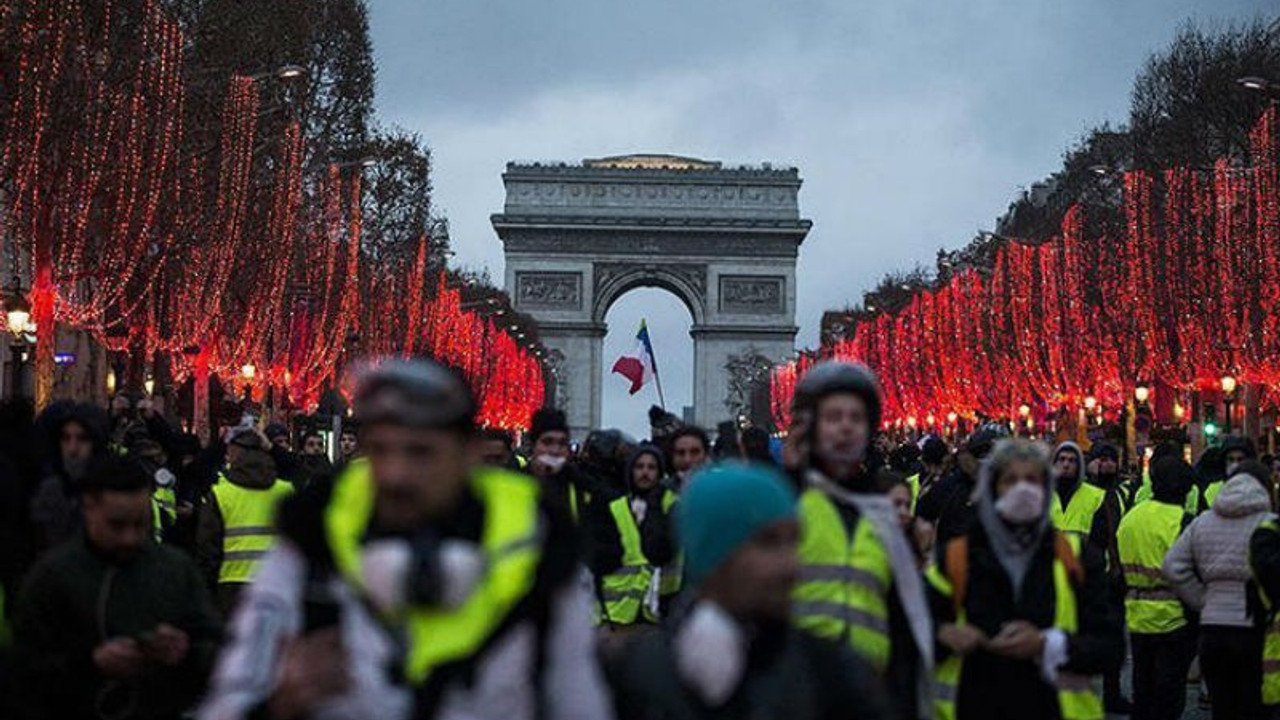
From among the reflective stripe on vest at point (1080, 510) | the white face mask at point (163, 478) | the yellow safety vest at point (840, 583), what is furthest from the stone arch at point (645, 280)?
the yellow safety vest at point (840, 583)

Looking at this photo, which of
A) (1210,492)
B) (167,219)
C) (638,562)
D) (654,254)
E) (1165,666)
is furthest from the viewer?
(654,254)

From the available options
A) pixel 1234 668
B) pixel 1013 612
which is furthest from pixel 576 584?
pixel 1234 668

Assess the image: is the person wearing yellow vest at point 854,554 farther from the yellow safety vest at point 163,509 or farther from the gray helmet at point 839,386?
the yellow safety vest at point 163,509

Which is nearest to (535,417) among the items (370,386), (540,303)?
(370,386)

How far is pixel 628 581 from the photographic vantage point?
10.8 meters

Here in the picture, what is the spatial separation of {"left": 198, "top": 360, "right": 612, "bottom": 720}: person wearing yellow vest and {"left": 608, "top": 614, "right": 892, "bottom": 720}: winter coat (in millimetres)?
104

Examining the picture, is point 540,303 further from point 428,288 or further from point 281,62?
point 281,62

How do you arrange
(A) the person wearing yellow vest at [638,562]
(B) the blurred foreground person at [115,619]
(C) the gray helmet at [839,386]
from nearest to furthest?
(C) the gray helmet at [839,386], (B) the blurred foreground person at [115,619], (A) the person wearing yellow vest at [638,562]

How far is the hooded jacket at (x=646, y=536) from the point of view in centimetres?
1005

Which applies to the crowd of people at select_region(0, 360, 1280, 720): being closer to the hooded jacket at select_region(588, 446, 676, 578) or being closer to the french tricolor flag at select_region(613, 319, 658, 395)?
the hooded jacket at select_region(588, 446, 676, 578)

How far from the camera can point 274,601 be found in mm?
4156

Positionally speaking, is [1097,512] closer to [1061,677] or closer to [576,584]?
[1061,677]

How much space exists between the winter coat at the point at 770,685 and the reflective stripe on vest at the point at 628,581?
6.37 metres

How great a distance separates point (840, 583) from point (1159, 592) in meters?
7.01
